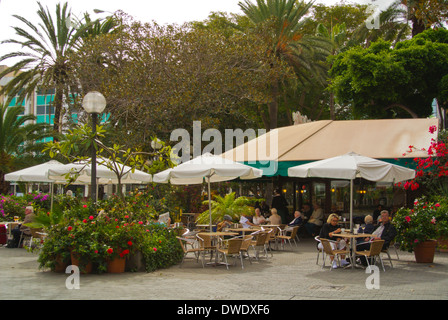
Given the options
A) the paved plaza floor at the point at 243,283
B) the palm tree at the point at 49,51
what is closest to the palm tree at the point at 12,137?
the palm tree at the point at 49,51

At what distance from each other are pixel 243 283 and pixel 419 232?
194 inches

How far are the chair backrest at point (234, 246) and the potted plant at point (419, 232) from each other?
3990mm

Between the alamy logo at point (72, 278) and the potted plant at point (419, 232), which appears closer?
the alamy logo at point (72, 278)

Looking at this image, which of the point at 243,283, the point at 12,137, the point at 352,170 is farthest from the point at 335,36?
the point at 243,283

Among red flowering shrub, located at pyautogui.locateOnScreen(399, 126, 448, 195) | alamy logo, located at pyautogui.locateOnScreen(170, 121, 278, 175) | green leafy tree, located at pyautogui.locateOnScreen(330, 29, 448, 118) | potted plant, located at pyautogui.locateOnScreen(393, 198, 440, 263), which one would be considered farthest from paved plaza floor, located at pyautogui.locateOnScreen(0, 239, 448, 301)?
green leafy tree, located at pyautogui.locateOnScreen(330, 29, 448, 118)

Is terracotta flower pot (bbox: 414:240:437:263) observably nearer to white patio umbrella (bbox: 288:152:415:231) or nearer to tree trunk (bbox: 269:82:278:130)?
white patio umbrella (bbox: 288:152:415:231)

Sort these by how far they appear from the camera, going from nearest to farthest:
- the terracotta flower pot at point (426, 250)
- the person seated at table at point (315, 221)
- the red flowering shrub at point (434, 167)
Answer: the terracotta flower pot at point (426, 250), the red flowering shrub at point (434, 167), the person seated at table at point (315, 221)

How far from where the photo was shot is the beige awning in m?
18.0

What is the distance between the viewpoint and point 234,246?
1140cm

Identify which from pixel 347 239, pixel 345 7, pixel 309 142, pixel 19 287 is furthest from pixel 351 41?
pixel 19 287

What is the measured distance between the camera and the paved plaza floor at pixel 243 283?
823 cm

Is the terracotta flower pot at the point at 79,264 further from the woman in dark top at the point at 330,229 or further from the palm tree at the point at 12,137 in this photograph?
the palm tree at the point at 12,137
